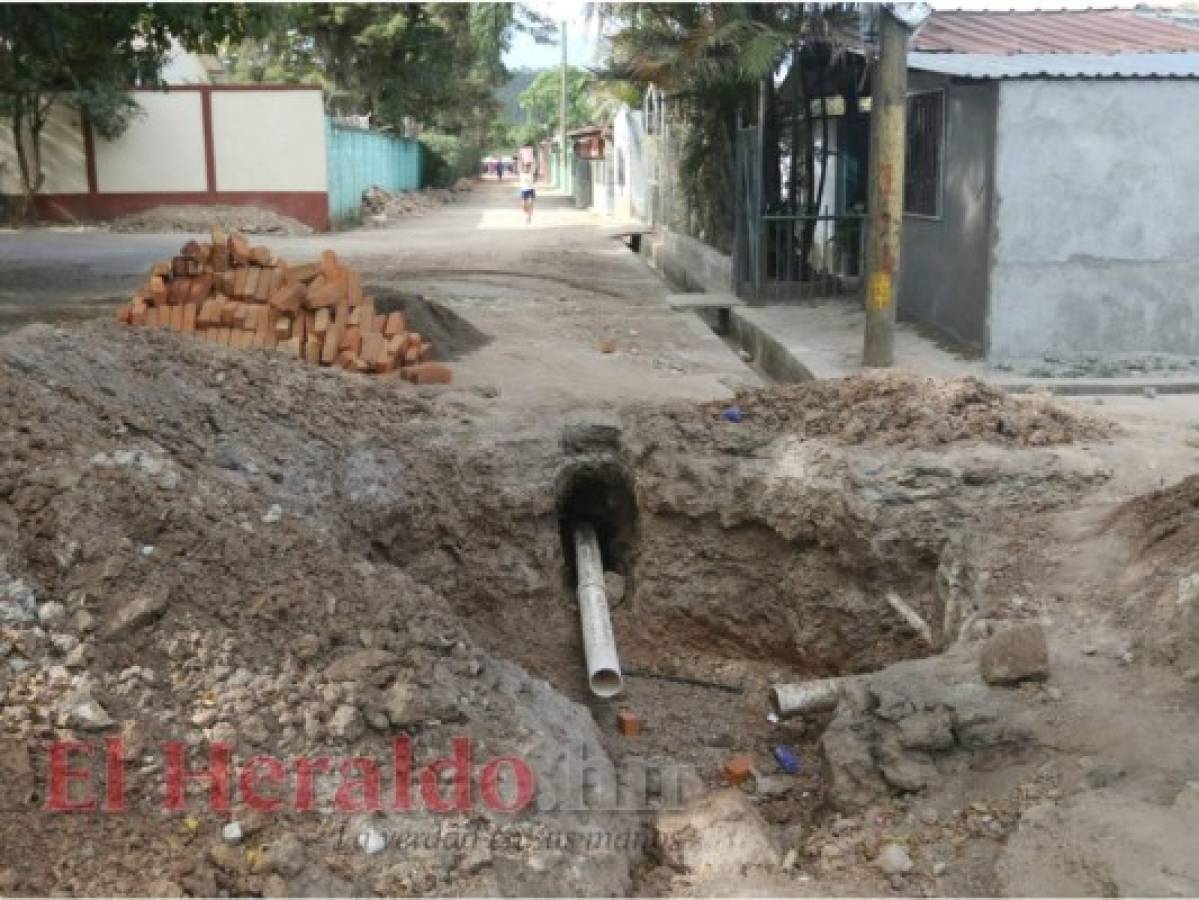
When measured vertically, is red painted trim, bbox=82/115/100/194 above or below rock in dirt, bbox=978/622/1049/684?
above

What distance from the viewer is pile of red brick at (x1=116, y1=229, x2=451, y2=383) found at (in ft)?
28.0

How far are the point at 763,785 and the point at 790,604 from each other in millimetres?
1803

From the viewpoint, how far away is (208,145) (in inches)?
983

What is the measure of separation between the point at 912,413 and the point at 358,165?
83.0 ft

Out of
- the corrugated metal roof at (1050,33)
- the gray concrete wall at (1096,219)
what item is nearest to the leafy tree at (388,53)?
the corrugated metal roof at (1050,33)

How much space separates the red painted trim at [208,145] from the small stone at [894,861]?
78.2ft

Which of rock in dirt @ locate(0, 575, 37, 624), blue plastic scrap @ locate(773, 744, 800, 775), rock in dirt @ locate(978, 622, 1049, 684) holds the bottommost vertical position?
blue plastic scrap @ locate(773, 744, 800, 775)

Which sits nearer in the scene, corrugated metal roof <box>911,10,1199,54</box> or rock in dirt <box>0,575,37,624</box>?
rock in dirt <box>0,575,37,624</box>

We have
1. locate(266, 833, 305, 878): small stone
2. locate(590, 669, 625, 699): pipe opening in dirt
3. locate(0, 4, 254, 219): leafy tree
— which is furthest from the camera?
locate(0, 4, 254, 219): leafy tree

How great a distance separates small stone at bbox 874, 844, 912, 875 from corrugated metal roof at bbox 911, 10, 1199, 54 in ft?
28.4

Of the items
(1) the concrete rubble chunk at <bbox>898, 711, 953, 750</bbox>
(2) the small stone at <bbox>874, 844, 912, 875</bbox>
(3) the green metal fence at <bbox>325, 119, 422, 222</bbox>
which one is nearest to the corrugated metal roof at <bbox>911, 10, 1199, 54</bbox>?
(1) the concrete rubble chunk at <bbox>898, 711, 953, 750</bbox>

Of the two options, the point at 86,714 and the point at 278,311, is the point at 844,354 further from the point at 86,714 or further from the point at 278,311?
the point at 86,714

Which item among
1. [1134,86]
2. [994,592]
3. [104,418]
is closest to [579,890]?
[994,592]

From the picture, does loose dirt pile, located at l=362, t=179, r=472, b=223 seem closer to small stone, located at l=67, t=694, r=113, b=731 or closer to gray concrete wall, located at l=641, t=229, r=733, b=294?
gray concrete wall, located at l=641, t=229, r=733, b=294
